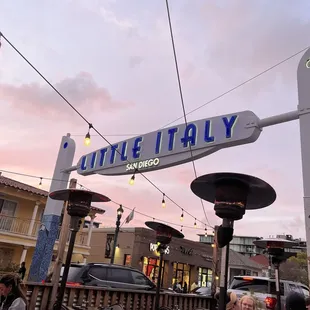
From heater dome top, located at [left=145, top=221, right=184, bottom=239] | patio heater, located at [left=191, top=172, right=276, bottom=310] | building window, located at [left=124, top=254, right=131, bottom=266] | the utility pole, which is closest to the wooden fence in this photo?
the utility pole

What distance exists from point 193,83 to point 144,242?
705 inches

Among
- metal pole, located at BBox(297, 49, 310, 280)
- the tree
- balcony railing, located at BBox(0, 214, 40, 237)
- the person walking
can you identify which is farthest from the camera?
the tree

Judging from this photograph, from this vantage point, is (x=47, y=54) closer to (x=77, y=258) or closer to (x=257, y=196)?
(x=257, y=196)

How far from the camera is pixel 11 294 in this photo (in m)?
3.87

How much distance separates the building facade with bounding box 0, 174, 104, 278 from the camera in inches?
762

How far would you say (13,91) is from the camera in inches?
499

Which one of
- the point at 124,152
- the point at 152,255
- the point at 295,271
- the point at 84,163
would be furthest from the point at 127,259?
the point at 295,271

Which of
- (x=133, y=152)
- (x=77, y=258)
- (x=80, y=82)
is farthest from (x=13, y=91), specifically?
(x=77, y=258)

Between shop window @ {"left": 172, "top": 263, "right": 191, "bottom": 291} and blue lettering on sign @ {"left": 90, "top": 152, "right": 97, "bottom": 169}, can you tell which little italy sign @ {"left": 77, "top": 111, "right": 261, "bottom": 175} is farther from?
shop window @ {"left": 172, "top": 263, "right": 191, "bottom": 291}

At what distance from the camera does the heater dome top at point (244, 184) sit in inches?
132

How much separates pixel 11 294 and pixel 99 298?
10.1ft

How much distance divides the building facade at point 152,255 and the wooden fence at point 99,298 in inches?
661

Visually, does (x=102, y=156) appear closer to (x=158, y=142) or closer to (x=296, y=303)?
(x=158, y=142)

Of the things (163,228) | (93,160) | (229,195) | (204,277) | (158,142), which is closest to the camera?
(229,195)
